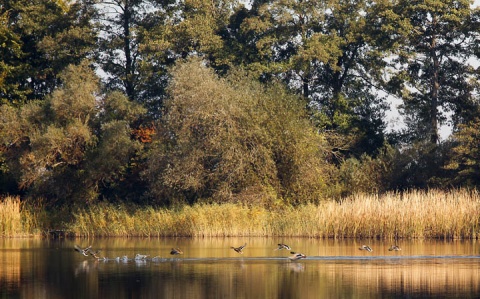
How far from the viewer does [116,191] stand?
50812mm

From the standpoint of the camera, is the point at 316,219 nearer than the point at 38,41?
Yes

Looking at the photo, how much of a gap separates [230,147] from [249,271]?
1806 cm

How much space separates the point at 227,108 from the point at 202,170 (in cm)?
319

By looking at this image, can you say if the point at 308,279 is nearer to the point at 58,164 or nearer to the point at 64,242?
the point at 64,242

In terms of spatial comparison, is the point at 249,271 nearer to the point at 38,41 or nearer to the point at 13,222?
the point at 13,222

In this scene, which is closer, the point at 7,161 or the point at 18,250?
the point at 18,250

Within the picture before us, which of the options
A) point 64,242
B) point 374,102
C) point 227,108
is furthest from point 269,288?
point 374,102

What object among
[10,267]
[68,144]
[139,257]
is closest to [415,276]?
[139,257]

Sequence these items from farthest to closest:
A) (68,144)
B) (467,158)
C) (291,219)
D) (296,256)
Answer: (68,144)
(467,158)
(291,219)
(296,256)

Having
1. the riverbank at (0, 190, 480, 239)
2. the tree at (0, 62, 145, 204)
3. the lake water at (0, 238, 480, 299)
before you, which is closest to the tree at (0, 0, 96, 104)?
the tree at (0, 62, 145, 204)

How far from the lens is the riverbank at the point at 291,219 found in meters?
37.8

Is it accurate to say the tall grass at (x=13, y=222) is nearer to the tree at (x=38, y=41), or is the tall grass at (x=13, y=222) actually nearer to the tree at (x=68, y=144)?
the tree at (x=68, y=144)

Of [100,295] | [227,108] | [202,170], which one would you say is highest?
[227,108]

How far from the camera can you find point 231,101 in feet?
149
